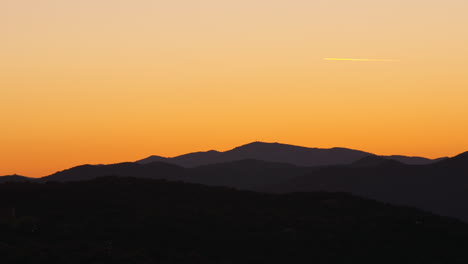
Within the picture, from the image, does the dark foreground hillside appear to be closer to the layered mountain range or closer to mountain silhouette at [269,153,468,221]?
the layered mountain range

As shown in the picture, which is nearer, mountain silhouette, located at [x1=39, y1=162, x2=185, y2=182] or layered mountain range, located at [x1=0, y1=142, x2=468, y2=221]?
layered mountain range, located at [x1=0, y1=142, x2=468, y2=221]

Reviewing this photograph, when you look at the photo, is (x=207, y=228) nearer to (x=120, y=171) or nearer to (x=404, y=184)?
(x=404, y=184)

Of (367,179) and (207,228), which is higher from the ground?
(367,179)

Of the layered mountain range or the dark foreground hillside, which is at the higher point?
the layered mountain range

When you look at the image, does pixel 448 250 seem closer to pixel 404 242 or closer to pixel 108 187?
pixel 404 242

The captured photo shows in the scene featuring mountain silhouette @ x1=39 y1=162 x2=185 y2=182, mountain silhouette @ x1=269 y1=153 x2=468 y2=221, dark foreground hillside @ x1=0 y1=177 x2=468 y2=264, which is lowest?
dark foreground hillside @ x1=0 y1=177 x2=468 y2=264

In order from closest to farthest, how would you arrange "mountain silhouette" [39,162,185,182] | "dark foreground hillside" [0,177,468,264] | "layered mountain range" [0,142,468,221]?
"dark foreground hillside" [0,177,468,264]
"layered mountain range" [0,142,468,221]
"mountain silhouette" [39,162,185,182]

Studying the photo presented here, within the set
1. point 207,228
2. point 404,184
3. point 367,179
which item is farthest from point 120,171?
point 207,228

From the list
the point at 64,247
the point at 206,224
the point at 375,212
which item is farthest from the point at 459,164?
the point at 64,247

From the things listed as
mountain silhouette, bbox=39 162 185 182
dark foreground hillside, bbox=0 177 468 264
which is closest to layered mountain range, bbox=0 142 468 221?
mountain silhouette, bbox=39 162 185 182
